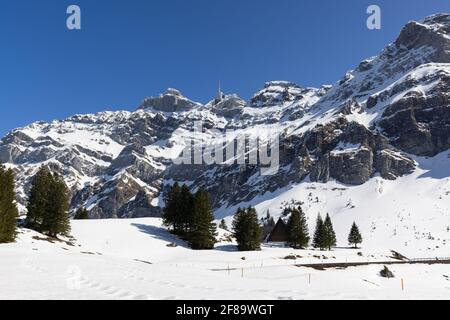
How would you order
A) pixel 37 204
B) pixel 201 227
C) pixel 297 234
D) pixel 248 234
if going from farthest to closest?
pixel 297 234
pixel 248 234
pixel 201 227
pixel 37 204

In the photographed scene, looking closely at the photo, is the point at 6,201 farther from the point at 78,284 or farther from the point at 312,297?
the point at 312,297

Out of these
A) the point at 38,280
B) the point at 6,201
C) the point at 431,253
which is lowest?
the point at 431,253

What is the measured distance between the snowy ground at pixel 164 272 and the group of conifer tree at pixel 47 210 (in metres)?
3.92

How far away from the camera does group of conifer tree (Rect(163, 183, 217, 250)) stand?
221 feet

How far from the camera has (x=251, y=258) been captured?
55906 mm

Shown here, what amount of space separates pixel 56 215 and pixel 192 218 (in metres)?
22.6

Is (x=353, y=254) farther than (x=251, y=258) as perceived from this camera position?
Yes

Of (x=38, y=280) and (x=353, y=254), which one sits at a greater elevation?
(x=38, y=280)

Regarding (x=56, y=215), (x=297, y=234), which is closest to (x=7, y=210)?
(x=56, y=215)

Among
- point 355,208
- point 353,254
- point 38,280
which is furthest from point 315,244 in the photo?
point 355,208

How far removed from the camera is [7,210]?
44.7 meters

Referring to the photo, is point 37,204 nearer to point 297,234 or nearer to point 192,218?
point 192,218
